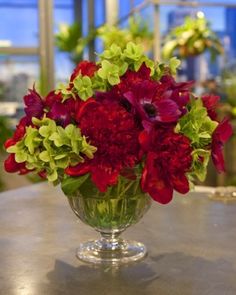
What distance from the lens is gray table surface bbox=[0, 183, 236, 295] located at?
101 cm

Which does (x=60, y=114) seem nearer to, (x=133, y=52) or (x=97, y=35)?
(x=133, y=52)

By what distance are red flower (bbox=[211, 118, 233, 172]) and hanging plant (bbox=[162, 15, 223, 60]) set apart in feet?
12.3

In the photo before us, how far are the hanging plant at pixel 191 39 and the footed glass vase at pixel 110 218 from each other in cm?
372

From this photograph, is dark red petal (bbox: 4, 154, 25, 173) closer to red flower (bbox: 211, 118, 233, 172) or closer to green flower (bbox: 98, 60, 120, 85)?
green flower (bbox: 98, 60, 120, 85)

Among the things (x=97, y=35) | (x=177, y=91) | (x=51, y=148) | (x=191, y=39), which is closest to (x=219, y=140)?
(x=177, y=91)

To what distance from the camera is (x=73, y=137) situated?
99cm

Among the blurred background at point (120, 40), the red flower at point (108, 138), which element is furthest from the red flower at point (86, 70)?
the blurred background at point (120, 40)

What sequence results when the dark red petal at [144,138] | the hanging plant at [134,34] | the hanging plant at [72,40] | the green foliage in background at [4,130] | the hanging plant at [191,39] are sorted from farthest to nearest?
the hanging plant at [72,40]
the hanging plant at [134,34]
the hanging plant at [191,39]
the green foliage in background at [4,130]
the dark red petal at [144,138]

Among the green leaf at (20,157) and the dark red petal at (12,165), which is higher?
the green leaf at (20,157)

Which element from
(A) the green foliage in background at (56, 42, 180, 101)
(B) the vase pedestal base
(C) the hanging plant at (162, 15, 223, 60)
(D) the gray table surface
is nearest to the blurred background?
(C) the hanging plant at (162, 15, 223, 60)

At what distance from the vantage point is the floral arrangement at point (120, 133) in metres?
0.98

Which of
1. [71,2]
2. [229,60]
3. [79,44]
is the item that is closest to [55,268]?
[229,60]

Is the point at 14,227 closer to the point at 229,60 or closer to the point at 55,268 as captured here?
the point at 55,268

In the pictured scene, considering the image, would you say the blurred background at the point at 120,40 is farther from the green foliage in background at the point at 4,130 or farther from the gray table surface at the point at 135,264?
the gray table surface at the point at 135,264
